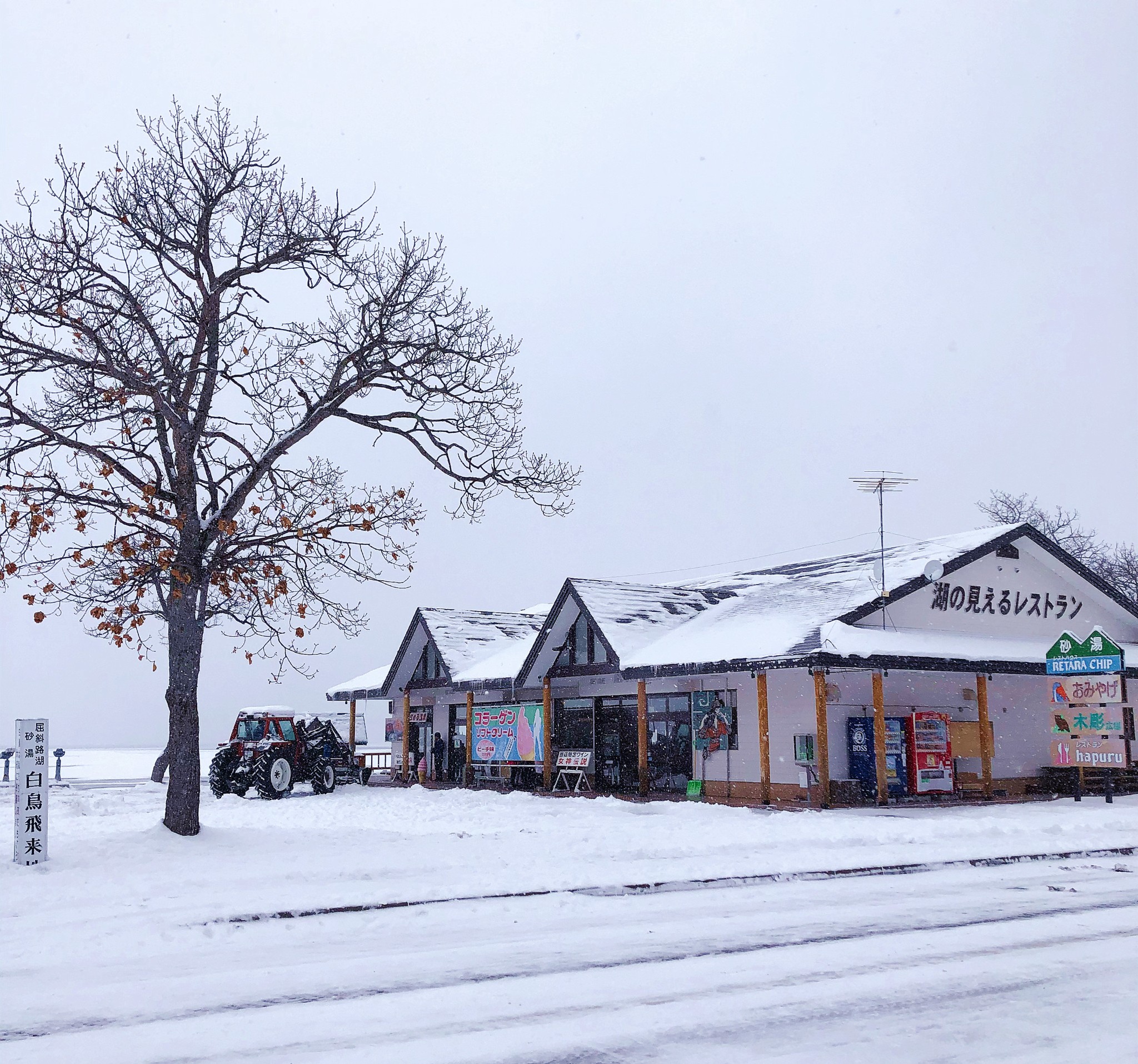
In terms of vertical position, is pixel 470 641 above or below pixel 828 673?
above

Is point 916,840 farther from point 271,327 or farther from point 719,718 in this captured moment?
point 271,327

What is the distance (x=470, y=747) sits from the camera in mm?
31328

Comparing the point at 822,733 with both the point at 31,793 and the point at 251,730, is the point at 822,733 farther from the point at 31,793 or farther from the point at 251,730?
the point at 251,730

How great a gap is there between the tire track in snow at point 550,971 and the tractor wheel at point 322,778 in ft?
70.3

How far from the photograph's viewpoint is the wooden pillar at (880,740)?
20828 millimetres

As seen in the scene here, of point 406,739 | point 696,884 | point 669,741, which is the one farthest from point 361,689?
point 696,884

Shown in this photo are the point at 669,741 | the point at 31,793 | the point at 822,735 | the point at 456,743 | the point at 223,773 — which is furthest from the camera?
the point at 456,743

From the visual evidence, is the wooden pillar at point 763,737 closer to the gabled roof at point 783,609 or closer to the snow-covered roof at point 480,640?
the gabled roof at point 783,609

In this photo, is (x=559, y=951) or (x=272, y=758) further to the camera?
(x=272, y=758)

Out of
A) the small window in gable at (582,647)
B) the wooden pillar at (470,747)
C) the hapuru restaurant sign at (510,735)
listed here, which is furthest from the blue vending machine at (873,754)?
the wooden pillar at (470,747)

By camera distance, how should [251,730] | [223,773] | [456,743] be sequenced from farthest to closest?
[456,743], [251,730], [223,773]

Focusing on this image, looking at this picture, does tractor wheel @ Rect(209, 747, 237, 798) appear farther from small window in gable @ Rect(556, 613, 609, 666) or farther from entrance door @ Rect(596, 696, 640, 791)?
entrance door @ Rect(596, 696, 640, 791)

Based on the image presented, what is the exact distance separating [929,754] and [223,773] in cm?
1711

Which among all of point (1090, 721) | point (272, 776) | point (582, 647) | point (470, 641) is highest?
point (470, 641)
